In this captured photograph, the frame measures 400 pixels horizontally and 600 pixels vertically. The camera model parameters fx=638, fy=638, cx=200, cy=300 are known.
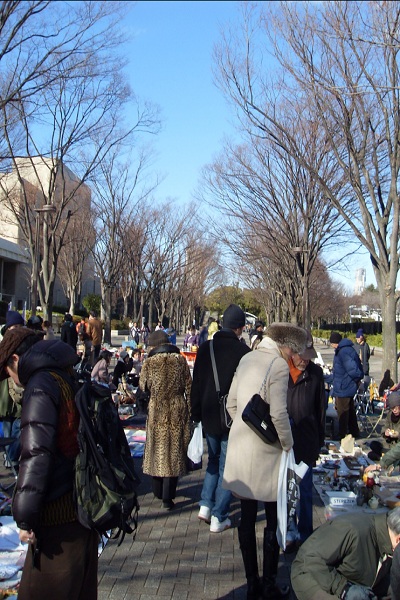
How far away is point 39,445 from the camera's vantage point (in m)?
2.68

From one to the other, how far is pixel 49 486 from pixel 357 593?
1621mm

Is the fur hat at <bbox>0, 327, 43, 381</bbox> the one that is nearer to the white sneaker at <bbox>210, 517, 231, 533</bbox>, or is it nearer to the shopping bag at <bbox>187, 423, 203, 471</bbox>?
the shopping bag at <bbox>187, 423, 203, 471</bbox>

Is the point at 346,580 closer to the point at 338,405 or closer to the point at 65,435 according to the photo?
the point at 65,435

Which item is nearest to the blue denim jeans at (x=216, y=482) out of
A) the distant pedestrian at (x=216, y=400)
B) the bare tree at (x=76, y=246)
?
the distant pedestrian at (x=216, y=400)

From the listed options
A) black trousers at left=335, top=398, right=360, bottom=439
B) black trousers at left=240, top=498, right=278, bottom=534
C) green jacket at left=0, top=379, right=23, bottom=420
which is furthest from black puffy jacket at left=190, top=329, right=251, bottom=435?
black trousers at left=335, top=398, right=360, bottom=439

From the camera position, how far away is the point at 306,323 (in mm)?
20594

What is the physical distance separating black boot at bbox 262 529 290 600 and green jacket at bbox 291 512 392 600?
79cm

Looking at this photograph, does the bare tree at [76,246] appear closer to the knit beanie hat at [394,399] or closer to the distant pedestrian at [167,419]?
the knit beanie hat at [394,399]

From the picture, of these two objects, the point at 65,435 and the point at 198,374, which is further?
the point at 198,374

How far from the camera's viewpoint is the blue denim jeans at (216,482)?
5340 mm

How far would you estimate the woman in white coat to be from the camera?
3980mm

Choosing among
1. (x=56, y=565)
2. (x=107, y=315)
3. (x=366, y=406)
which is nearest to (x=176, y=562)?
(x=56, y=565)

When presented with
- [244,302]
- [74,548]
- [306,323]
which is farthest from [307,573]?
[244,302]

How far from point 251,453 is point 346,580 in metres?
1.01
